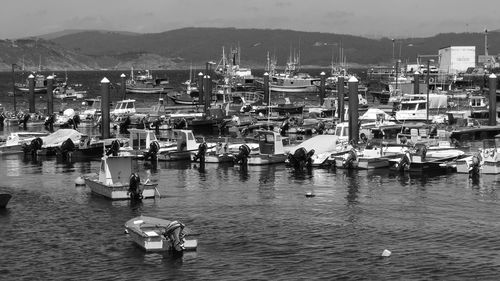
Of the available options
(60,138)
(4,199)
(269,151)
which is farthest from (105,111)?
(4,199)

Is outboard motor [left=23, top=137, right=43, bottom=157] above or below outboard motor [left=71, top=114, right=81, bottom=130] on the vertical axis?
below

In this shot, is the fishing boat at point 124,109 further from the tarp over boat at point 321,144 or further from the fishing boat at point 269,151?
the tarp over boat at point 321,144

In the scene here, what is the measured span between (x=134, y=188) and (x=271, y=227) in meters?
9.91

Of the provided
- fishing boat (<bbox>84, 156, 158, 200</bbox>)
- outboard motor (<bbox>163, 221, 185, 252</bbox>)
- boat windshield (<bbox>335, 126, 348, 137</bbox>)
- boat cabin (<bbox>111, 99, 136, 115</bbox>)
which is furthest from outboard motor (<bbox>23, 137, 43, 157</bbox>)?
outboard motor (<bbox>163, 221, 185, 252</bbox>)

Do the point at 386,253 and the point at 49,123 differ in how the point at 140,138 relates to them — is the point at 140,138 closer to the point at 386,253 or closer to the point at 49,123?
the point at 49,123

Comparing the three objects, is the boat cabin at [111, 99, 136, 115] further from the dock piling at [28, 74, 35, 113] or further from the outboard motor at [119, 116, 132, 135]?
the dock piling at [28, 74, 35, 113]

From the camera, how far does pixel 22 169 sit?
6275 cm

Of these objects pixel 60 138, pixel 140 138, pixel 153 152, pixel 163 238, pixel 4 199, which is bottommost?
pixel 163 238

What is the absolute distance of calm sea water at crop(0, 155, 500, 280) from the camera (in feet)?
108

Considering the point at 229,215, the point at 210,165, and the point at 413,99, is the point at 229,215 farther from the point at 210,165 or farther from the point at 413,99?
the point at 413,99

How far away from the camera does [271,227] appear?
39969 mm

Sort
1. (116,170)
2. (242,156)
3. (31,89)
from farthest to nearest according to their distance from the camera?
(31,89) → (242,156) → (116,170)

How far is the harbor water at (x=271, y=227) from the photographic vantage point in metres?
32.9

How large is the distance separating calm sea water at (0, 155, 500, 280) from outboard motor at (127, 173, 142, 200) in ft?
3.23
